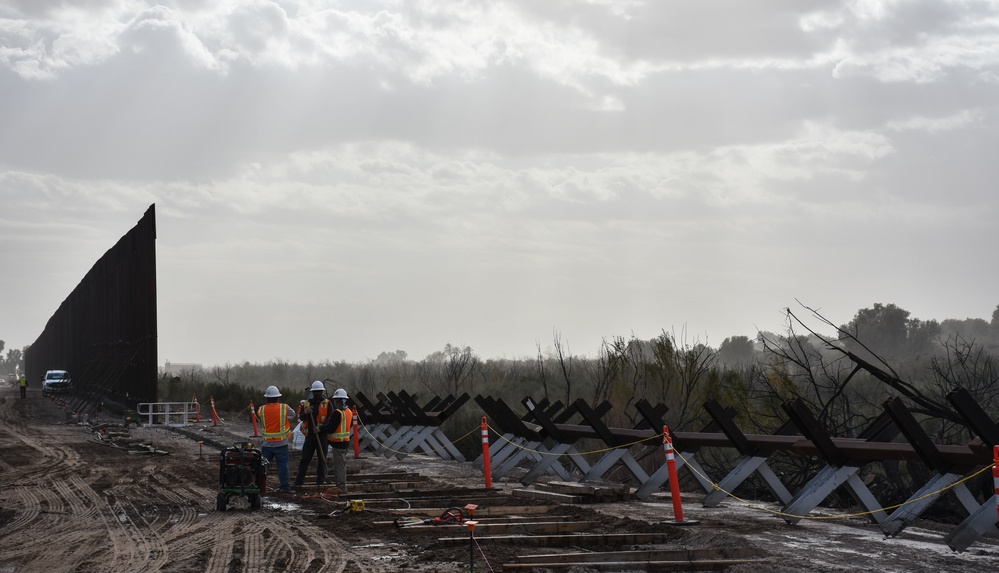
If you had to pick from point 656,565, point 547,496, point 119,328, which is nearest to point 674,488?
point 656,565

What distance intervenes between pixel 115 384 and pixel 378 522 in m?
38.5

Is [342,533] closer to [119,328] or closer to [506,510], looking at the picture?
[506,510]

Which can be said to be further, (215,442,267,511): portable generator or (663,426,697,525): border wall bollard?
(215,442,267,511): portable generator

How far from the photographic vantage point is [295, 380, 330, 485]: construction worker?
1898cm

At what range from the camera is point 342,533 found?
13.4 meters

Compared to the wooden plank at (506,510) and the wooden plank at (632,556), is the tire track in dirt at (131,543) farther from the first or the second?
the wooden plank at (632,556)

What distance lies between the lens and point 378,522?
13992mm

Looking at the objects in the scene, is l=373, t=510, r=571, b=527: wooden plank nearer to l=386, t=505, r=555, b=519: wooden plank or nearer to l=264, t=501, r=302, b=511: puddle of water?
l=386, t=505, r=555, b=519: wooden plank

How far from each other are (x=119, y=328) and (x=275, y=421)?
36749 millimetres

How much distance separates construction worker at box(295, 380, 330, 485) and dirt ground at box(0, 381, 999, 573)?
1.93ft

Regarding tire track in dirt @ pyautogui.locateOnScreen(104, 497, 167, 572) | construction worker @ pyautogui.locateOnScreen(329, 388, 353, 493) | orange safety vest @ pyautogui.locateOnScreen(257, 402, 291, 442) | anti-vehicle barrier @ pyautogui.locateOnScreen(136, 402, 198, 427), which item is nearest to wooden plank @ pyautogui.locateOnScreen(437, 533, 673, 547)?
tire track in dirt @ pyautogui.locateOnScreen(104, 497, 167, 572)

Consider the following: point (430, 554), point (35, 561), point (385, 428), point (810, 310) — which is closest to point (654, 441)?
point (810, 310)

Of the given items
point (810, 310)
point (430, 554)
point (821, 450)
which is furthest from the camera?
point (810, 310)

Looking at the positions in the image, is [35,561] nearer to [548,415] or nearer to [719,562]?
[719,562]
